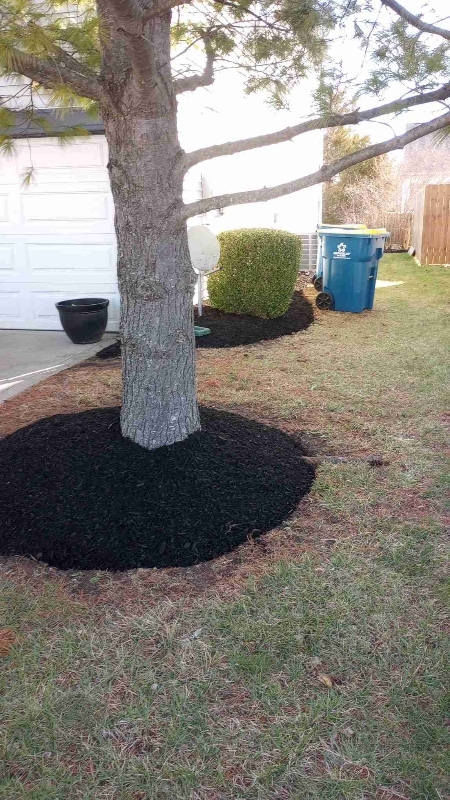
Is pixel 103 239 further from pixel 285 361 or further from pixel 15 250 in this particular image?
pixel 285 361

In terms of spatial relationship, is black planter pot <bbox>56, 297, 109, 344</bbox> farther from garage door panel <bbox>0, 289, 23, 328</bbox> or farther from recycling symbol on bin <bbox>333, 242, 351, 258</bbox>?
recycling symbol on bin <bbox>333, 242, 351, 258</bbox>

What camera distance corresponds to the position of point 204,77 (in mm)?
4152

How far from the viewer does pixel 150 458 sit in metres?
3.79

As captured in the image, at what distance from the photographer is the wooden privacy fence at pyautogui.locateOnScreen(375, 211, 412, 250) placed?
1809cm

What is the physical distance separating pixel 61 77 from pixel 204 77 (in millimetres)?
1317

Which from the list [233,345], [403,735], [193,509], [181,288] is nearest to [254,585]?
[193,509]

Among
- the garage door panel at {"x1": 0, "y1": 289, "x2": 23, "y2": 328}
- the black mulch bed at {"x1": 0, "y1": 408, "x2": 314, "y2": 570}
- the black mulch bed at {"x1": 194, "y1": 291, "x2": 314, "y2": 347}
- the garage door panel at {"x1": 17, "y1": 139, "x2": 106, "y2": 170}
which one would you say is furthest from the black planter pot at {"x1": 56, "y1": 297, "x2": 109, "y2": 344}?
the black mulch bed at {"x1": 0, "y1": 408, "x2": 314, "y2": 570}

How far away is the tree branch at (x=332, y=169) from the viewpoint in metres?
3.47

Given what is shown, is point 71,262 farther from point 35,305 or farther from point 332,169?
point 332,169

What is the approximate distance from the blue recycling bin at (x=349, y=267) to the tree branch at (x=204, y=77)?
193 inches

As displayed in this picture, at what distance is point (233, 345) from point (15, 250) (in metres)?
3.22

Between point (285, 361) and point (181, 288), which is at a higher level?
point (181, 288)

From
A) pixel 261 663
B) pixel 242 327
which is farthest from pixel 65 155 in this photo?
pixel 261 663

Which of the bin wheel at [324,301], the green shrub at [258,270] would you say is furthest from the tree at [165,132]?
the bin wheel at [324,301]
